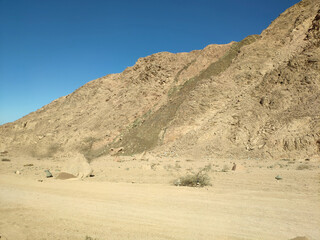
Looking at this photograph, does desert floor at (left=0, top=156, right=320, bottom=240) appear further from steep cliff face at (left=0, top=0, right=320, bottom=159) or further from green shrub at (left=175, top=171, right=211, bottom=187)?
steep cliff face at (left=0, top=0, right=320, bottom=159)

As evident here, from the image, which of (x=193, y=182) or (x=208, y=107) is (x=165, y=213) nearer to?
(x=193, y=182)

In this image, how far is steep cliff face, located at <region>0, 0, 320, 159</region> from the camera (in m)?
17.8

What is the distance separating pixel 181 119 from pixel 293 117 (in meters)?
9.51

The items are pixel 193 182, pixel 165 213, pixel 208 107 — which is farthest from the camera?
pixel 208 107

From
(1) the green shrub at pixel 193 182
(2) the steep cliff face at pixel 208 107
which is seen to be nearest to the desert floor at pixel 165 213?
(1) the green shrub at pixel 193 182

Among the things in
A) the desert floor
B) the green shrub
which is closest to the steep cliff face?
the green shrub

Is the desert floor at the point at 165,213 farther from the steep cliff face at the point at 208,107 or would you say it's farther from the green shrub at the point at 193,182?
the steep cliff face at the point at 208,107

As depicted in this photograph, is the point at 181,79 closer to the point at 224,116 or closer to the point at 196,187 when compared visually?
the point at 224,116

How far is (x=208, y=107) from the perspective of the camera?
23.2 meters

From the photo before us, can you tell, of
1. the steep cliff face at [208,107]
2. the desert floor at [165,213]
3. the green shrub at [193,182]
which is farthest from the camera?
the steep cliff face at [208,107]

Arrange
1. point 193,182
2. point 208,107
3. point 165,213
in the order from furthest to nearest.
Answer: point 208,107, point 193,182, point 165,213

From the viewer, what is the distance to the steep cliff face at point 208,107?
17.8 metres

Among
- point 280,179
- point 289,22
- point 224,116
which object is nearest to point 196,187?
point 280,179

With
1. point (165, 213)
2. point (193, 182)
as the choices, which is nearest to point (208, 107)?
point (193, 182)
